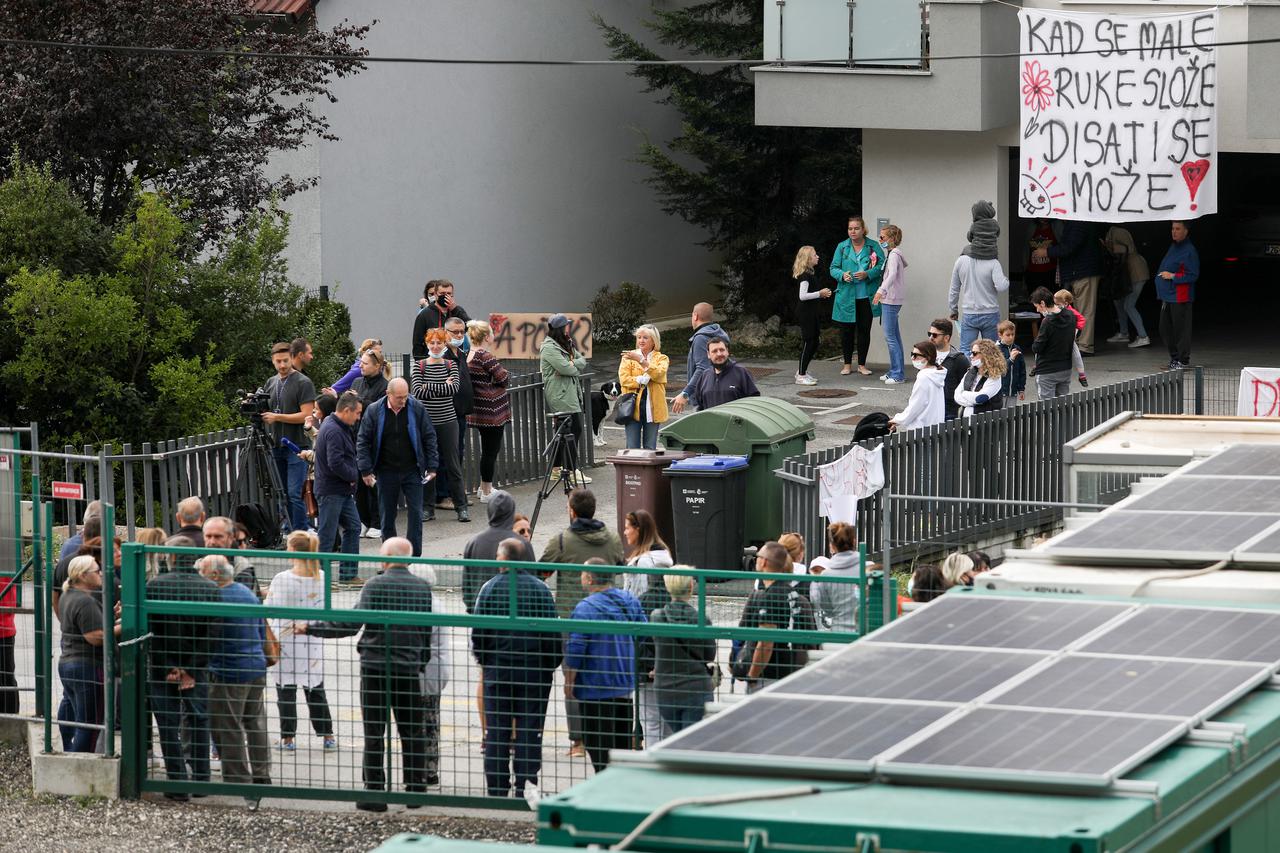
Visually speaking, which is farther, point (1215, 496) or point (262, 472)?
point (262, 472)

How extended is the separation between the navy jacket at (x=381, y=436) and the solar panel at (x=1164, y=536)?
8.44 metres

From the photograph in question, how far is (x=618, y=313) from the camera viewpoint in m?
27.6

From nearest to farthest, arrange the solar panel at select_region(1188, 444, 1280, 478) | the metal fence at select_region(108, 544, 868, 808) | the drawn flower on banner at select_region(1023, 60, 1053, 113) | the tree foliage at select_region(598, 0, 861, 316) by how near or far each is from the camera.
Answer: the solar panel at select_region(1188, 444, 1280, 478)
the metal fence at select_region(108, 544, 868, 808)
the drawn flower on banner at select_region(1023, 60, 1053, 113)
the tree foliage at select_region(598, 0, 861, 316)

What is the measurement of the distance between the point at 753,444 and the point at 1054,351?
425 centimetres

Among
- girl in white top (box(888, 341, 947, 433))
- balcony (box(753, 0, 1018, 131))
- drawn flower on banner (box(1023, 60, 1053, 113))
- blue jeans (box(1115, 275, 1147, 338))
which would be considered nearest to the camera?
girl in white top (box(888, 341, 947, 433))

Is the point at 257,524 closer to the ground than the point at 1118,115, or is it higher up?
closer to the ground

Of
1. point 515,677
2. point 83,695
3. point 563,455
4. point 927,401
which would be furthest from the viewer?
point 563,455

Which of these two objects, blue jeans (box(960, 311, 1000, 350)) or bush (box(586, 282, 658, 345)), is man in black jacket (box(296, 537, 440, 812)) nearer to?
blue jeans (box(960, 311, 1000, 350))

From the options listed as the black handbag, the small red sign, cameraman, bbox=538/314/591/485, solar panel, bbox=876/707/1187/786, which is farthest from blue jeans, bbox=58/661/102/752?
the black handbag

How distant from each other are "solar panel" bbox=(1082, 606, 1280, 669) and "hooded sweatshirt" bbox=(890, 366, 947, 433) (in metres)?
10.3

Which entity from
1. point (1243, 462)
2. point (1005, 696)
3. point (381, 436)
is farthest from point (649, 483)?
point (1005, 696)

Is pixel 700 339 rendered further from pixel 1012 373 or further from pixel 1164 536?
pixel 1164 536

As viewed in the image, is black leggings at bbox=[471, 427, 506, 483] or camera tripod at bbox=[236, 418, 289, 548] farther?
black leggings at bbox=[471, 427, 506, 483]

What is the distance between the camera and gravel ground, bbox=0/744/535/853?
31.4 feet
